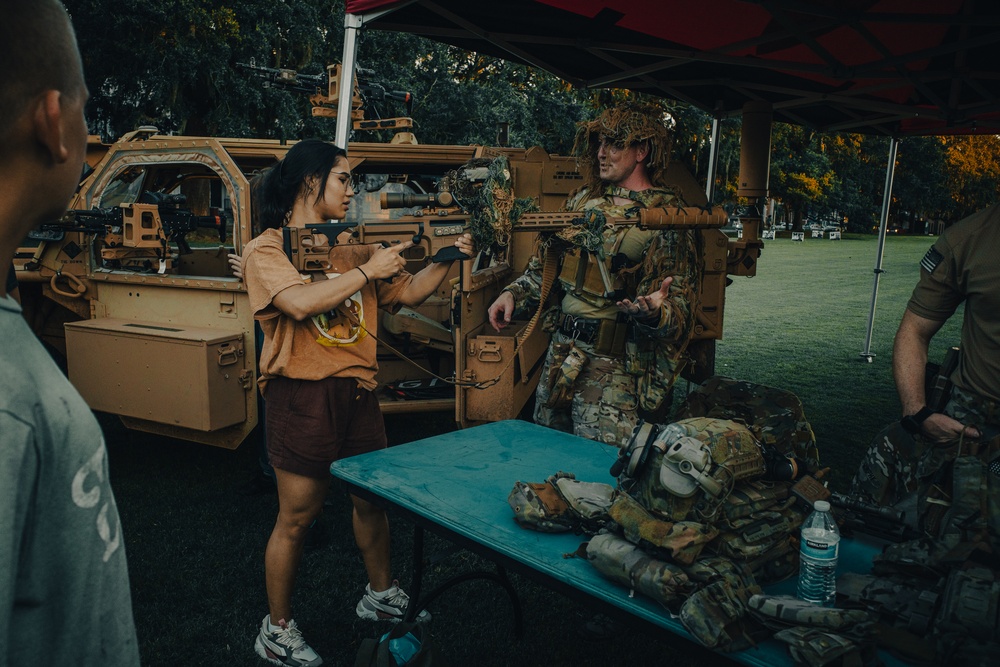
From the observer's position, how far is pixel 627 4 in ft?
14.7

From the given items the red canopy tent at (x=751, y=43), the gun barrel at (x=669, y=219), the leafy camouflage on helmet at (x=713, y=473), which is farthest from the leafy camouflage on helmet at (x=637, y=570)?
the red canopy tent at (x=751, y=43)

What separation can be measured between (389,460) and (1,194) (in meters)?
2.07

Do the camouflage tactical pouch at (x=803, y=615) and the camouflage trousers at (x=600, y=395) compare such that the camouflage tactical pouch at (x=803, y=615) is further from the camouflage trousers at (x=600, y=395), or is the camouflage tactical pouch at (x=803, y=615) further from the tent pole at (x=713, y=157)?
the tent pole at (x=713, y=157)

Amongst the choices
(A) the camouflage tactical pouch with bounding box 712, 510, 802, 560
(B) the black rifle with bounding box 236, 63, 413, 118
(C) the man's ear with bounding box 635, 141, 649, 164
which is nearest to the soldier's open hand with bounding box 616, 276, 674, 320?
(C) the man's ear with bounding box 635, 141, 649, 164

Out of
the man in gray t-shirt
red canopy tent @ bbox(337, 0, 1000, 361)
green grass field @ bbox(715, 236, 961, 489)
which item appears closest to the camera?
the man in gray t-shirt

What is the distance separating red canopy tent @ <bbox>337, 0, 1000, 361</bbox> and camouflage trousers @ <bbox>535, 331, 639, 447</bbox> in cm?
171

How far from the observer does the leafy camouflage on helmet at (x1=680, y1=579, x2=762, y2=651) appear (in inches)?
63.1

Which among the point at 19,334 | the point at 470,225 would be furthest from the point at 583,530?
the point at 19,334

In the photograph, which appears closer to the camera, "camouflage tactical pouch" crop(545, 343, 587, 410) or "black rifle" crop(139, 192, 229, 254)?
"camouflage tactical pouch" crop(545, 343, 587, 410)

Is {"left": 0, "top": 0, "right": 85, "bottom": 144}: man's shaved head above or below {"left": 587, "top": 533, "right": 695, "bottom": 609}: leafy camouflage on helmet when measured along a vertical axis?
above

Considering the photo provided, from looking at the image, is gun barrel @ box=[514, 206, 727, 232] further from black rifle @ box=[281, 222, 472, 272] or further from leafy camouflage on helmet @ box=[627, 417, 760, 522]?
leafy camouflage on helmet @ box=[627, 417, 760, 522]

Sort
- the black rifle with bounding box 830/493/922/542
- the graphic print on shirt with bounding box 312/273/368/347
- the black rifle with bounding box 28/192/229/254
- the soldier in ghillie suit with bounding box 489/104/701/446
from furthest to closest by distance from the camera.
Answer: the black rifle with bounding box 28/192/229/254
the soldier in ghillie suit with bounding box 489/104/701/446
the graphic print on shirt with bounding box 312/273/368/347
the black rifle with bounding box 830/493/922/542

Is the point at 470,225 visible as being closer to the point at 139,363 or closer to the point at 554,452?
the point at 554,452

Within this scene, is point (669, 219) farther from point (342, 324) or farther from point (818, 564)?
point (818, 564)
